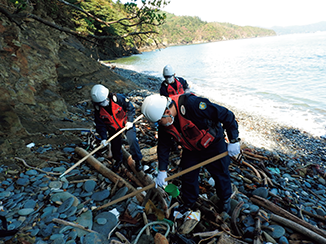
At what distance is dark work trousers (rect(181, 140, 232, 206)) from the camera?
3.38 meters

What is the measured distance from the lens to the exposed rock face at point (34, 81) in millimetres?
4871

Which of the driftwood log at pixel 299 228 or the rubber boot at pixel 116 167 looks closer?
the driftwood log at pixel 299 228

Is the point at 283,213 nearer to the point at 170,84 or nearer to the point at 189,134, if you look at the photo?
the point at 189,134

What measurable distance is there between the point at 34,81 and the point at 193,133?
280 inches

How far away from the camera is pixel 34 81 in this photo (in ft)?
23.6

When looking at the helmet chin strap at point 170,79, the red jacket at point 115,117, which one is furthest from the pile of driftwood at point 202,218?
the helmet chin strap at point 170,79

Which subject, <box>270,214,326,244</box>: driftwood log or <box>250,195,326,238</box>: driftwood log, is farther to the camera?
<box>250,195,326,238</box>: driftwood log

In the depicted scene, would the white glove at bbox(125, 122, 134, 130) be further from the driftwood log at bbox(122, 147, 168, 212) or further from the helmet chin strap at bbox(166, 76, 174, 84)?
the helmet chin strap at bbox(166, 76, 174, 84)

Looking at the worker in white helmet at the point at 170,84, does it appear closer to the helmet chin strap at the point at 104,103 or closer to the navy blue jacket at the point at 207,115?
the helmet chin strap at the point at 104,103

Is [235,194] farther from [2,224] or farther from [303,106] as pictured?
[303,106]

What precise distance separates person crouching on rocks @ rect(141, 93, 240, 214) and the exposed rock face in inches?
148

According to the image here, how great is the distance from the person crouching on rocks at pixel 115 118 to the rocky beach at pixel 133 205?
14.3 inches

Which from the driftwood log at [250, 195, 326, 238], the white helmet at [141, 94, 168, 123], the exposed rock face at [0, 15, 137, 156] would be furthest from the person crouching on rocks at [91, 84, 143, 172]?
the driftwood log at [250, 195, 326, 238]

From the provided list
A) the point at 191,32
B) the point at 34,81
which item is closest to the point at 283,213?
the point at 34,81
